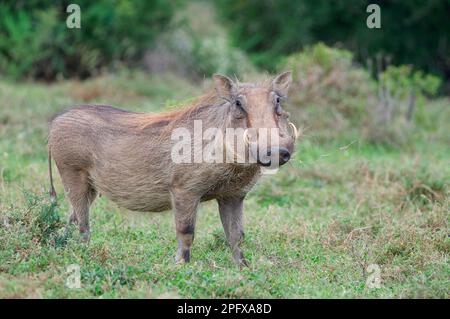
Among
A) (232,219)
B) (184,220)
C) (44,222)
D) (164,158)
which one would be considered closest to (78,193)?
(44,222)

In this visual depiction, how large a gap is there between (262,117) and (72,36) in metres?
8.38

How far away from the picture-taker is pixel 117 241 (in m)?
5.28

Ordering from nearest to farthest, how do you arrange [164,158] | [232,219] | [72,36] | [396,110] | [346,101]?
1. [164,158]
2. [232,219]
3. [346,101]
4. [396,110]
5. [72,36]

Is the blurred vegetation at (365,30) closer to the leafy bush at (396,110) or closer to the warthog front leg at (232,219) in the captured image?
the leafy bush at (396,110)

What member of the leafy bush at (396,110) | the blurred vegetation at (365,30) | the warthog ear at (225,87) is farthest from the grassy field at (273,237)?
the blurred vegetation at (365,30)

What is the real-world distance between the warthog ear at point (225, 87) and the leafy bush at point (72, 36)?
304 inches

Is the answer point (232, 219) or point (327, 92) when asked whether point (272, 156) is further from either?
point (327, 92)

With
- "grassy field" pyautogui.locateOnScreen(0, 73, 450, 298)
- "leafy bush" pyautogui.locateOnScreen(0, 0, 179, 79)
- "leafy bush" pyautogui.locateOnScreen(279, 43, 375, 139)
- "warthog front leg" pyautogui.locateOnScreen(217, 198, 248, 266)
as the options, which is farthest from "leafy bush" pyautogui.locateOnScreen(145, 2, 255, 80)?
"warthog front leg" pyautogui.locateOnScreen(217, 198, 248, 266)

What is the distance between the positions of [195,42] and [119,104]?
11.9 feet

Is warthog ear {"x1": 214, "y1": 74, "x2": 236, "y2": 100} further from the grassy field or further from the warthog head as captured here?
the grassy field

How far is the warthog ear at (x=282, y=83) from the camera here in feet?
15.3

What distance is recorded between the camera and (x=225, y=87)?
468 centimetres

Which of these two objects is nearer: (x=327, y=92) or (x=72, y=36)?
(x=327, y=92)
